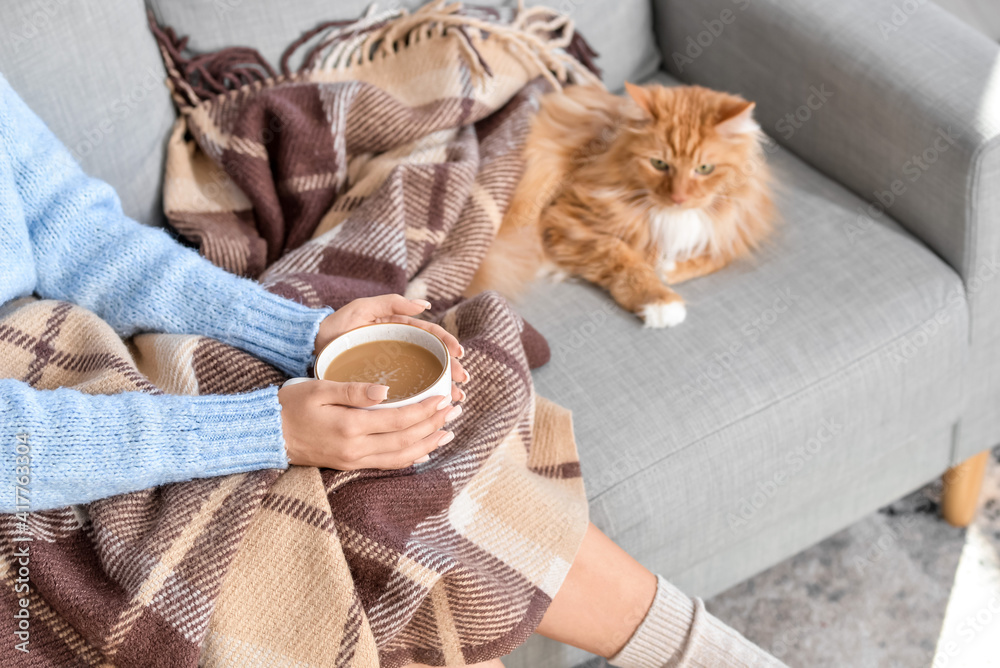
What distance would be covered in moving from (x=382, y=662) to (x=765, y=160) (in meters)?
1.05

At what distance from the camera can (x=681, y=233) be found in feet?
4.41

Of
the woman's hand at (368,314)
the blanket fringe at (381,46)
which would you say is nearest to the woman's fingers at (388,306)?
the woman's hand at (368,314)

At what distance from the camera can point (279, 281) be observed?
104 cm

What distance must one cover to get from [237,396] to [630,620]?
49cm

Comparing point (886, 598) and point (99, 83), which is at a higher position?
point (99, 83)

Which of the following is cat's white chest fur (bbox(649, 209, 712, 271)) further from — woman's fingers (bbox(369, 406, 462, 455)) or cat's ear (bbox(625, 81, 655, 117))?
woman's fingers (bbox(369, 406, 462, 455))

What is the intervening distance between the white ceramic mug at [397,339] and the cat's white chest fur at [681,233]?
615 millimetres

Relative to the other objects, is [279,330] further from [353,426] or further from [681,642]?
[681,642]

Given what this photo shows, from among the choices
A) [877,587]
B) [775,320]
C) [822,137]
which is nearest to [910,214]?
[822,137]

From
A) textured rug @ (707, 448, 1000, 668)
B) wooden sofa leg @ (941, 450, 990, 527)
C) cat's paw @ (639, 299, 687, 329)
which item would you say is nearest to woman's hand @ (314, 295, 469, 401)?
cat's paw @ (639, 299, 687, 329)

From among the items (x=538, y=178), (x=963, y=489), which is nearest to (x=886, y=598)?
(x=963, y=489)

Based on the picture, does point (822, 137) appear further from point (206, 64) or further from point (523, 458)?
point (206, 64)

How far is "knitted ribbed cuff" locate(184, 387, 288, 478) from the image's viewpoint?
79 cm

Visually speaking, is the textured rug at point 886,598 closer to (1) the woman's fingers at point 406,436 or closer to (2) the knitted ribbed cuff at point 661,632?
(2) the knitted ribbed cuff at point 661,632
